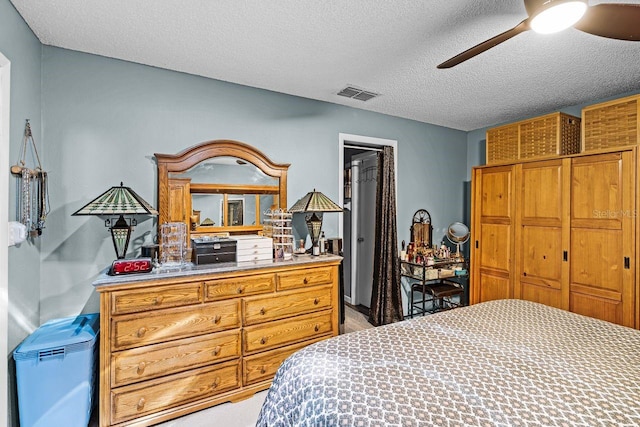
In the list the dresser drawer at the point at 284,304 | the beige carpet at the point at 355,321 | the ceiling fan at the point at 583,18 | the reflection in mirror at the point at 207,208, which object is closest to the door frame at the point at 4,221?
the reflection in mirror at the point at 207,208

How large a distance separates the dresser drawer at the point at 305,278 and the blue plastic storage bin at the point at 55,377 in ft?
4.32

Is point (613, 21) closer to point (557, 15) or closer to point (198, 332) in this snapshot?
point (557, 15)

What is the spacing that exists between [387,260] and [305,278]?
156 cm

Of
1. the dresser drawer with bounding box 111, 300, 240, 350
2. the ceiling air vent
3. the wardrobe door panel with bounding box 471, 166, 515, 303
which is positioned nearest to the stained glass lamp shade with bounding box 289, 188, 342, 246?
the dresser drawer with bounding box 111, 300, 240, 350

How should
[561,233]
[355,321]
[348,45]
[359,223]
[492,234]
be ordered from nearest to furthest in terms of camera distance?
1. [348,45]
2. [561,233]
3. [492,234]
4. [355,321]
5. [359,223]

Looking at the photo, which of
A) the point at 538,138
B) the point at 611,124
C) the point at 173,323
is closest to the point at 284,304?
the point at 173,323

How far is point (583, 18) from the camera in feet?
4.82

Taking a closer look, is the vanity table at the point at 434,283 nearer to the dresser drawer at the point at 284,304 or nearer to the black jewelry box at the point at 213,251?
the dresser drawer at the point at 284,304

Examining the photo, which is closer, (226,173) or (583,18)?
(583,18)

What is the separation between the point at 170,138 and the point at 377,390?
2.48 metres

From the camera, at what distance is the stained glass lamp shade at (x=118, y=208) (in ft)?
6.86

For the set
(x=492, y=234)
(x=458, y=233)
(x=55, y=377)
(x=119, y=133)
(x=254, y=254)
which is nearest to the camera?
(x=55, y=377)

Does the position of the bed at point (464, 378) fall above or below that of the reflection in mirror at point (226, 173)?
below

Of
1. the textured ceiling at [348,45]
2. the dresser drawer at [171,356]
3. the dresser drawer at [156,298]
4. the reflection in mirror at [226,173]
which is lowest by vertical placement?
the dresser drawer at [171,356]
